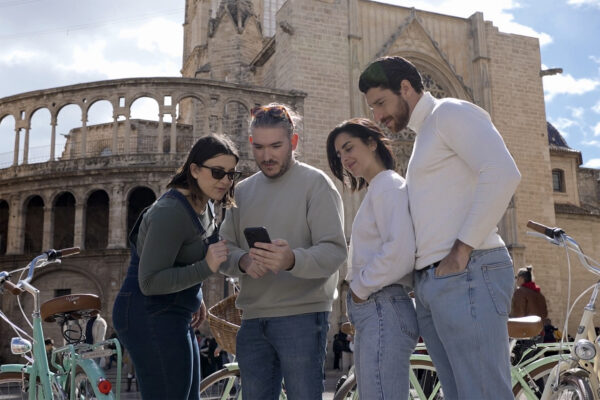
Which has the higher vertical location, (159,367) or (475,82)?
(475,82)

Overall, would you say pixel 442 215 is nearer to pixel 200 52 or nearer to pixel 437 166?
pixel 437 166

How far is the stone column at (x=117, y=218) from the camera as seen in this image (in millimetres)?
20375

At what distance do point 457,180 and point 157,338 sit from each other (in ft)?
5.40

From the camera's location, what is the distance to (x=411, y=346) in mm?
2838

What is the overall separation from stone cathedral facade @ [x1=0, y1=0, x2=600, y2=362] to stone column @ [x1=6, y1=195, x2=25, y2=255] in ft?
0.13

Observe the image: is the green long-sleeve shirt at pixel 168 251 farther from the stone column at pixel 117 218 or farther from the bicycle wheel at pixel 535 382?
the stone column at pixel 117 218

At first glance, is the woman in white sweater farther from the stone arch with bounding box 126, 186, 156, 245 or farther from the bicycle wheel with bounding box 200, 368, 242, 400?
the stone arch with bounding box 126, 186, 156, 245

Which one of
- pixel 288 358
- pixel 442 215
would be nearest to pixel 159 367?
pixel 288 358

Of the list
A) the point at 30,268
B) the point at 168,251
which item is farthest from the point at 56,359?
the point at 168,251

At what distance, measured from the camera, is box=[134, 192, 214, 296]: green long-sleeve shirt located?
2.96 m

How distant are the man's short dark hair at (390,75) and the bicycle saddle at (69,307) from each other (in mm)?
2709

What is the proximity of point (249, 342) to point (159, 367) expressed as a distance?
50cm

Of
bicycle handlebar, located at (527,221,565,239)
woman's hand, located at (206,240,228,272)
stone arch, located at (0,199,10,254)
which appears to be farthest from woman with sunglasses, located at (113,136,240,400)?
stone arch, located at (0,199,10,254)

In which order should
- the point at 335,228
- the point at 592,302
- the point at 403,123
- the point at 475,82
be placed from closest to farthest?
1. the point at 403,123
2. the point at 335,228
3. the point at 592,302
4. the point at 475,82
